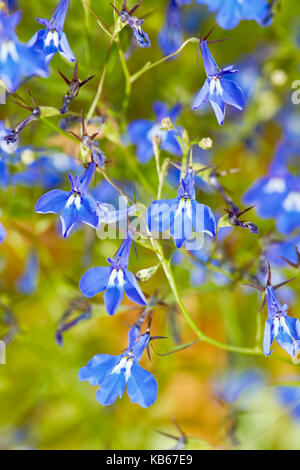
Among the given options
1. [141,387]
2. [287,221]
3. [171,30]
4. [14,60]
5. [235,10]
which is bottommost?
[141,387]

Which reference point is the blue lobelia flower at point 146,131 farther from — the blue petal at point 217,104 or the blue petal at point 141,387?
the blue petal at point 141,387

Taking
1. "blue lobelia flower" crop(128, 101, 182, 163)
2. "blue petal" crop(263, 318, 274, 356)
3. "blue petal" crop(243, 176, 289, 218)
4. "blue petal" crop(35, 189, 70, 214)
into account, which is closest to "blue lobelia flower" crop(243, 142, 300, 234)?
"blue petal" crop(243, 176, 289, 218)

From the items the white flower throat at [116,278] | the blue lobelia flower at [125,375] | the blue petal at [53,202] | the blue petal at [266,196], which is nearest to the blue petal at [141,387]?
the blue lobelia flower at [125,375]

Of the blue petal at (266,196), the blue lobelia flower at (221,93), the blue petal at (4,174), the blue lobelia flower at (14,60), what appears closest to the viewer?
the blue lobelia flower at (14,60)

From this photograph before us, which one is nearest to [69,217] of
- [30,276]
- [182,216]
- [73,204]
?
[73,204]

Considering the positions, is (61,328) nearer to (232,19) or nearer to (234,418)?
(234,418)

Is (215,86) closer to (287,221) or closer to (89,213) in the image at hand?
(89,213)

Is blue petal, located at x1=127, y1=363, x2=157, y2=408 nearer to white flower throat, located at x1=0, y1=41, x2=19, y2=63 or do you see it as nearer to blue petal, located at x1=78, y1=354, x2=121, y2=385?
blue petal, located at x1=78, y1=354, x2=121, y2=385
